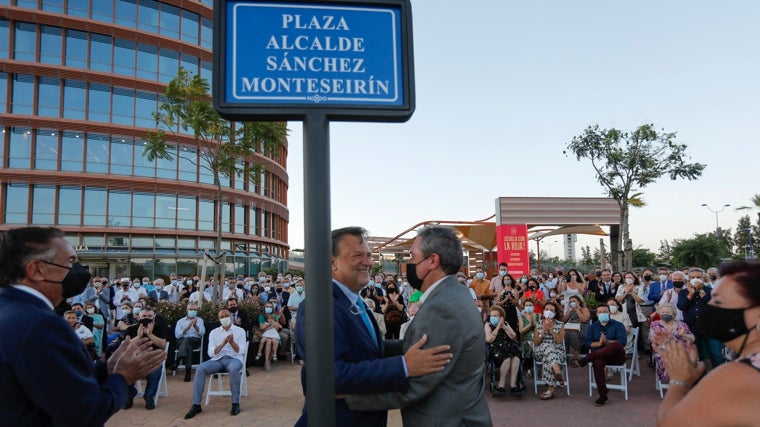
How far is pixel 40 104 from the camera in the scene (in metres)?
28.4

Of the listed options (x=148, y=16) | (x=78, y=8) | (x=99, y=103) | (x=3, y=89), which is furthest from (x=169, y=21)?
(x=3, y=89)

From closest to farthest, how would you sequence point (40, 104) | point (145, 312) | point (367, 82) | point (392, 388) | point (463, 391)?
point (367, 82)
point (392, 388)
point (463, 391)
point (145, 312)
point (40, 104)

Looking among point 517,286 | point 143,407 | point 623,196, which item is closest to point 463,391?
point 143,407

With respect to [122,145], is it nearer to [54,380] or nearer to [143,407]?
[143,407]

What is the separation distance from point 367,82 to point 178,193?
3216cm

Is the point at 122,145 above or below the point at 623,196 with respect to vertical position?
above

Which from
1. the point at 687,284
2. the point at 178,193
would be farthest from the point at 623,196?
the point at 178,193

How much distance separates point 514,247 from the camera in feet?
66.6

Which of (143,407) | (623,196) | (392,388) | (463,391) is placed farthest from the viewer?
(623,196)

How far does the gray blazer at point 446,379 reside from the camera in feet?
6.34

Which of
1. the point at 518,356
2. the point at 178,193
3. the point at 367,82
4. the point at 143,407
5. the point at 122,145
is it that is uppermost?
the point at 122,145

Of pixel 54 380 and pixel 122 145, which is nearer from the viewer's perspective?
pixel 54 380

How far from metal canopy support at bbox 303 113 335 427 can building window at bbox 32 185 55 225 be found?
31925mm

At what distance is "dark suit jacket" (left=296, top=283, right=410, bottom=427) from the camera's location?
6.07ft
